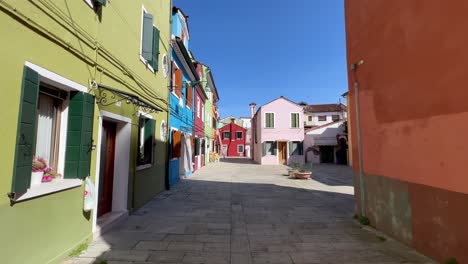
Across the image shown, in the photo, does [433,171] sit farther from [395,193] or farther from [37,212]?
[37,212]

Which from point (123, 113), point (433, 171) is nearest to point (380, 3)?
point (433, 171)

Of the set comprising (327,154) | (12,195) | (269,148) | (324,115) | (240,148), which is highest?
(324,115)

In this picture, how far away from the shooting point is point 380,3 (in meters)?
5.08

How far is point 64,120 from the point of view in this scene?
3930 mm

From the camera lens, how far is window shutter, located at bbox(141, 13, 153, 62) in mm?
6992

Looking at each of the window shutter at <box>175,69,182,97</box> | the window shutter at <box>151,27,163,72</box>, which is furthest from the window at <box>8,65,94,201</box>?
the window shutter at <box>175,69,182,97</box>

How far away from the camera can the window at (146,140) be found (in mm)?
7281

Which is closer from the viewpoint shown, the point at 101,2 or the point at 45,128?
the point at 45,128

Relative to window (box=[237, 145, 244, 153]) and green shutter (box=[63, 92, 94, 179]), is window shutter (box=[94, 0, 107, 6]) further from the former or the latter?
window (box=[237, 145, 244, 153])

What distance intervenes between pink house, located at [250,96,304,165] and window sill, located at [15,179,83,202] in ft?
74.5

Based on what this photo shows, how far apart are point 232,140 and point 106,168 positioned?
130 ft

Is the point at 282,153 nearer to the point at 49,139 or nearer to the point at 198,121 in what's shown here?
the point at 198,121

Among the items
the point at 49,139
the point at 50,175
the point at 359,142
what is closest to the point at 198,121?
the point at 359,142

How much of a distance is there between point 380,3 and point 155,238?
20.4 feet
